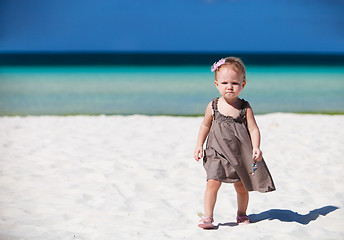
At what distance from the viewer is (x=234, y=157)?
335cm

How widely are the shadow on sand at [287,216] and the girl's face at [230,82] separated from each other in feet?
3.52

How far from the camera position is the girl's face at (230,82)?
3.31 m

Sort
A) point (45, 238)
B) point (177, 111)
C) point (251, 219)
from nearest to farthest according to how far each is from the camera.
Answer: point (45, 238) → point (251, 219) → point (177, 111)

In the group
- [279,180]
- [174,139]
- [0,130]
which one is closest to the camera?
[279,180]

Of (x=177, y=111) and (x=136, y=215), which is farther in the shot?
(x=177, y=111)

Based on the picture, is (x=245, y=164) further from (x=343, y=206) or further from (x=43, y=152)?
(x=43, y=152)

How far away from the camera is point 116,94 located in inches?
669

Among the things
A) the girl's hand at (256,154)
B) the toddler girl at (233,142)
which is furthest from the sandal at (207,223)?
the girl's hand at (256,154)

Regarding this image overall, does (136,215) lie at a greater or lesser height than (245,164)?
lesser

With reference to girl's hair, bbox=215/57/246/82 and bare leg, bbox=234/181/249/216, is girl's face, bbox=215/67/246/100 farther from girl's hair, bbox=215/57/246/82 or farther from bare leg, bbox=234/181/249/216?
bare leg, bbox=234/181/249/216

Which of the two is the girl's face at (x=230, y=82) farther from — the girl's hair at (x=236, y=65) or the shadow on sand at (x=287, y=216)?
the shadow on sand at (x=287, y=216)

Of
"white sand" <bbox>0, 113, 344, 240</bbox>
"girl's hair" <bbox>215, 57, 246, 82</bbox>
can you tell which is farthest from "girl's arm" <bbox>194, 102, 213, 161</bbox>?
"white sand" <bbox>0, 113, 344, 240</bbox>

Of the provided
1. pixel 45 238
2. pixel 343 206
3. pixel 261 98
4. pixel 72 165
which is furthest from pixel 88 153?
pixel 261 98

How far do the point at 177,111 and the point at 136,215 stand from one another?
9.02 meters
